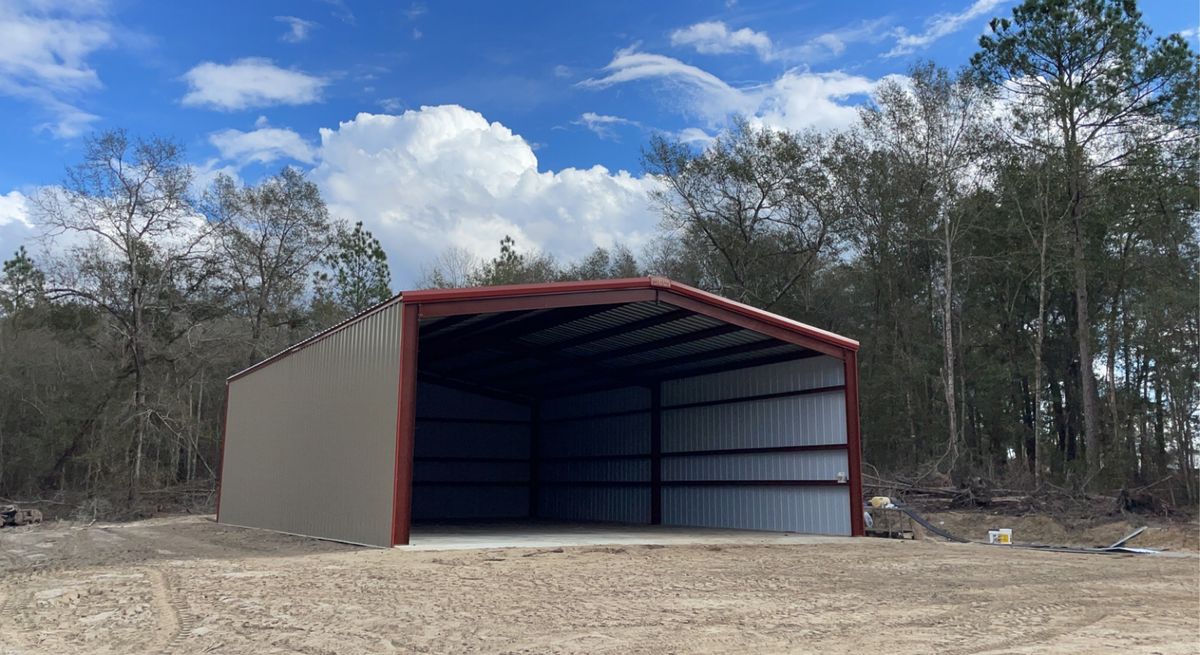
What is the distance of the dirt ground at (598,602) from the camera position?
6691 millimetres

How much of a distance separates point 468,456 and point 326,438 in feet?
35.6

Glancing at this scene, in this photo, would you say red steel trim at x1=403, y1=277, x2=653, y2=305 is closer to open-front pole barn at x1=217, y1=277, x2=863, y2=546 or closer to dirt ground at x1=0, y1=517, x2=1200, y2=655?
open-front pole barn at x1=217, y1=277, x2=863, y2=546

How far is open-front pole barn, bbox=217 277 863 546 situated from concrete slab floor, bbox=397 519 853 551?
82cm

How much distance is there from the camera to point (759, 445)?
19.0m

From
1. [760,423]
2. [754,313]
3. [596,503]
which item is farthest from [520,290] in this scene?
[596,503]

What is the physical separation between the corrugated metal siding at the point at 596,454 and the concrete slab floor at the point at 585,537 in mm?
2693

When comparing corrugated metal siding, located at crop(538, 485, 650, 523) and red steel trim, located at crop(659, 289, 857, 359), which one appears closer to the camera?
red steel trim, located at crop(659, 289, 857, 359)

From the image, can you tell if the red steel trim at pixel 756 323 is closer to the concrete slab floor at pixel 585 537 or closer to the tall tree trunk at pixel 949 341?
the concrete slab floor at pixel 585 537

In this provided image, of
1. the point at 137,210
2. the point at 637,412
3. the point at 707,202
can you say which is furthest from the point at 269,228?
the point at 637,412

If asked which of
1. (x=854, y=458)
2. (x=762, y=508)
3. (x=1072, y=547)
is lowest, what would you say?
(x=1072, y=547)

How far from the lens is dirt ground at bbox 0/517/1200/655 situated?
263 inches

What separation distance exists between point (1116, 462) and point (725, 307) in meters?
14.8

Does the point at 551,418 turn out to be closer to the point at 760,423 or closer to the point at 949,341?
the point at 760,423

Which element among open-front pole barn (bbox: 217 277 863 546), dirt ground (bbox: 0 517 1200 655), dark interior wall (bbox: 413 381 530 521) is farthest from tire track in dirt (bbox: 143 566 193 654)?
dark interior wall (bbox: 413 381 530 521)
